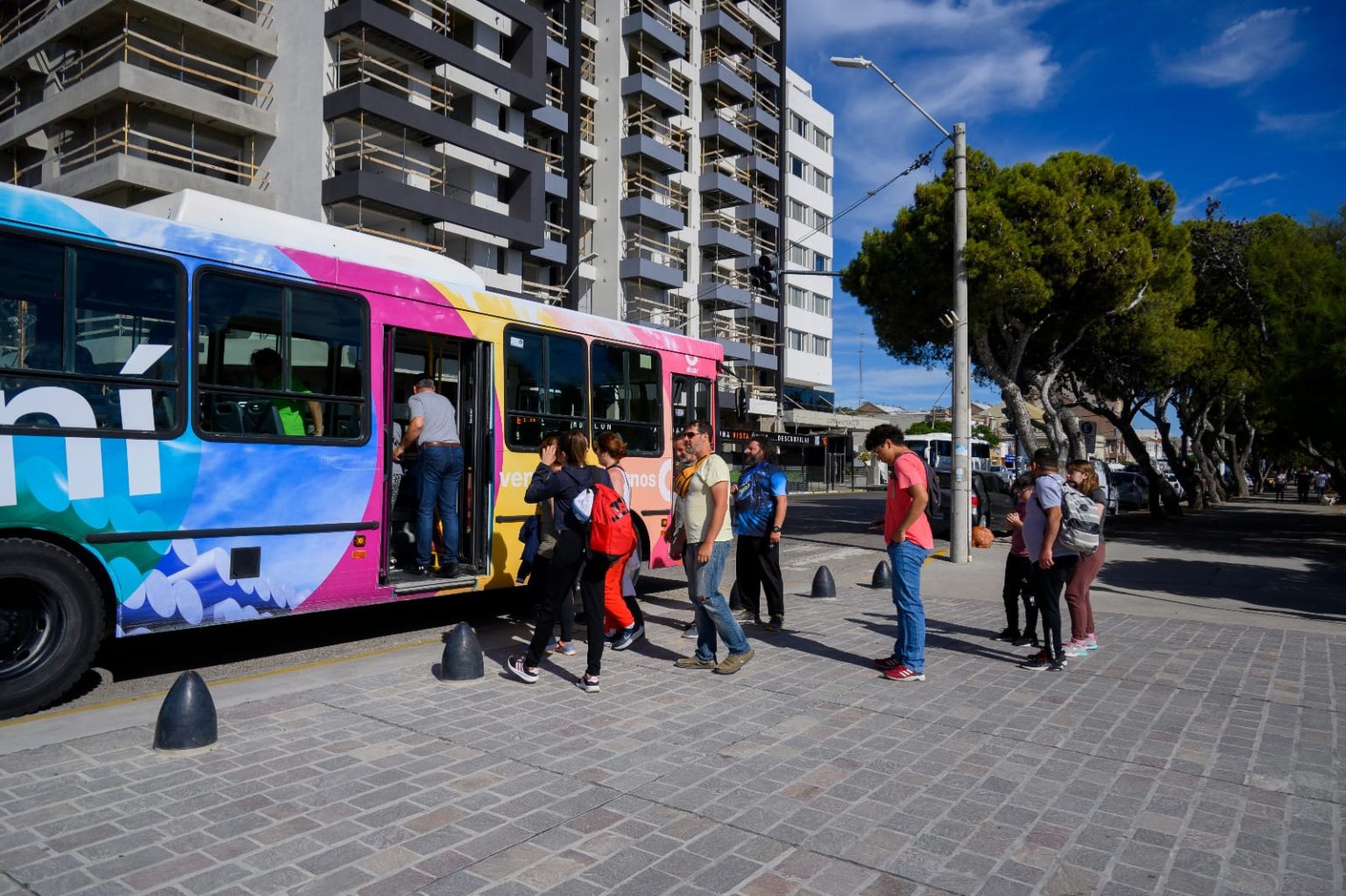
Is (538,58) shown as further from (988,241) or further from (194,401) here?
(194,401)

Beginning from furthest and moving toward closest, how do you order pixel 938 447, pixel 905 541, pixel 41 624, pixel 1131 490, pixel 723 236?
pixel 723 236
pixel 938 447
pixel 1131 490
pixel 905 541
pixel 41 624

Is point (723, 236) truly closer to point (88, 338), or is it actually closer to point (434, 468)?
point (434, 468)

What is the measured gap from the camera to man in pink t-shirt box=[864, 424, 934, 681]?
648cm

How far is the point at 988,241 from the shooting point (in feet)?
65.4

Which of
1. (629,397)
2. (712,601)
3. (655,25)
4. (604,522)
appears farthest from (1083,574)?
(655,25)

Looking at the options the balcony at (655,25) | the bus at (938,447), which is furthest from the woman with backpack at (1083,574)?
the balcony at (655,25)

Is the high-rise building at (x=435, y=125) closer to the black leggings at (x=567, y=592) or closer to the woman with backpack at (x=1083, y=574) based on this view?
the woman with backpack at (x=1083, y=574)

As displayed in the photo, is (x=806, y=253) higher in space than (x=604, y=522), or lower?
higher

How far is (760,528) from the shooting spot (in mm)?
8703

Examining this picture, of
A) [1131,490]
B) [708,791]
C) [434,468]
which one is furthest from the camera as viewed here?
[1131,490]

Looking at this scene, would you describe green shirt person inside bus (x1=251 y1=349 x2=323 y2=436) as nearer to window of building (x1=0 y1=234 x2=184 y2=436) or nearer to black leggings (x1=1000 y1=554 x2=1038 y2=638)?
window of building (x1=0 y1=234 x2=184 y2=436)

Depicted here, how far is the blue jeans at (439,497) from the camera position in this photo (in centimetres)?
805

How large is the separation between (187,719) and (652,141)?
1572 inches

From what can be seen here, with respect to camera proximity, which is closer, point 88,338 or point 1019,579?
point 88,338
